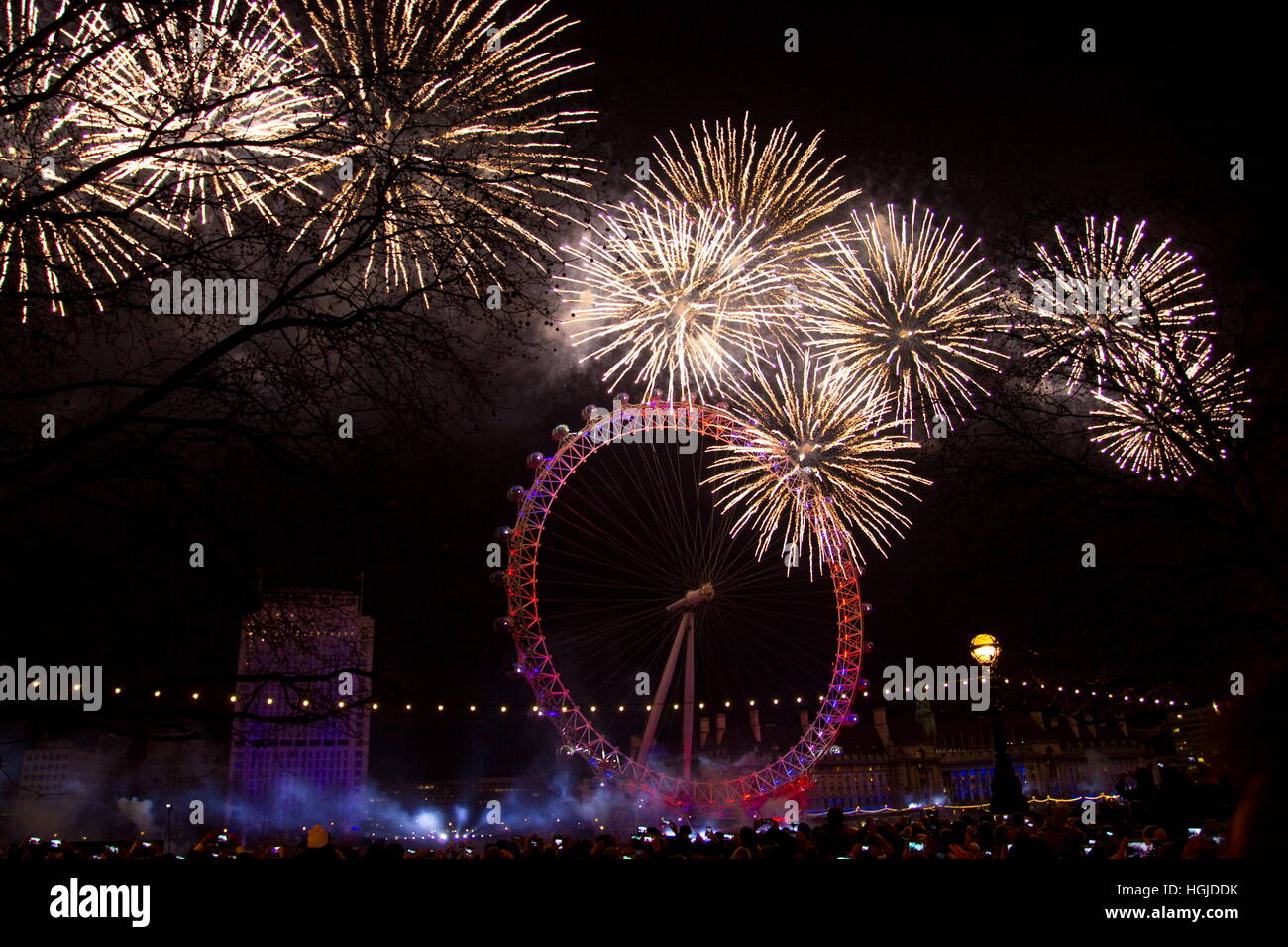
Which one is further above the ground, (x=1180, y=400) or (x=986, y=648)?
(x=1180, y=400)

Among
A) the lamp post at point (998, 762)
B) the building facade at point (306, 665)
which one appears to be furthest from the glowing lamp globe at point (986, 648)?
the building facade at point (306, 665)

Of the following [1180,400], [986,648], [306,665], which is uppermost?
[1180,400]

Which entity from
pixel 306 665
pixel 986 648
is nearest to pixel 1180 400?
pixel 986 648

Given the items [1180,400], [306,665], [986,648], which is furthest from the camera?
[986,648]

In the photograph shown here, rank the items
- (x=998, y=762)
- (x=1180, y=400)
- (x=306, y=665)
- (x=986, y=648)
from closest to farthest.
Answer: (x=306, y=665)
(x=1180, y=400)
(x=986, y=648)
(x=998, y=762)

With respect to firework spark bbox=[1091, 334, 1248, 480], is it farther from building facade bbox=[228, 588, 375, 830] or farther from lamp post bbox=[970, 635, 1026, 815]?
building facade bbox=[228, 588, 375, 830]

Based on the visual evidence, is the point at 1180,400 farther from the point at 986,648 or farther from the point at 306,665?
the point at 306,665
